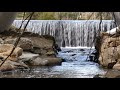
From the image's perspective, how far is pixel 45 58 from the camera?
12453 mm

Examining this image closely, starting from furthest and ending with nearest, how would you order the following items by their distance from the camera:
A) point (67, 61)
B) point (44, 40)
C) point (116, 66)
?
point (44, 40) → point (67, 61) → point (116, 66)

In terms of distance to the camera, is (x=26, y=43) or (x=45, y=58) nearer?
(x=45, y=58)

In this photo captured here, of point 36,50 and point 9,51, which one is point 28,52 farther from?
point 9,51

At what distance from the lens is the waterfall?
60.1ft

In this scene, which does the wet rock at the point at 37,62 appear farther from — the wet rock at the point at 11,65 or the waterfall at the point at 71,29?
the waterfall at the point at 71,29

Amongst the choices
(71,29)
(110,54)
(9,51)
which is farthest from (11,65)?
(71,29)

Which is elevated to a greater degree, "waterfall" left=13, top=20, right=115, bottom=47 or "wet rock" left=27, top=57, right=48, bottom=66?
"waterfall" left=13, top=20, right=115, bottom=47

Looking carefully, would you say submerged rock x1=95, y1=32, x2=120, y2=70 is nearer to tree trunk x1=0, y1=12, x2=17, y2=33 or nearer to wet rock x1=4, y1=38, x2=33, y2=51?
wet rock x1=4, y1=38, x2=33, y2=51

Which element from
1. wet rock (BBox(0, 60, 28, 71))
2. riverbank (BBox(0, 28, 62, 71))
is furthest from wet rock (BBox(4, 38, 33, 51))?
wet rock (BBox(0, 60, 28, 71))

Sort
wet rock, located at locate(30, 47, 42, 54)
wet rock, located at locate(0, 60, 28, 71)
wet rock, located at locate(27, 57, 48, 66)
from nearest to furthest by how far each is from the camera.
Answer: wet rock, located at locate(0, 60, 28, 71) → wet rock, located at locate(27, 57, 48, 66) → wet rock, located at locate(30, 47, 42, 54)
